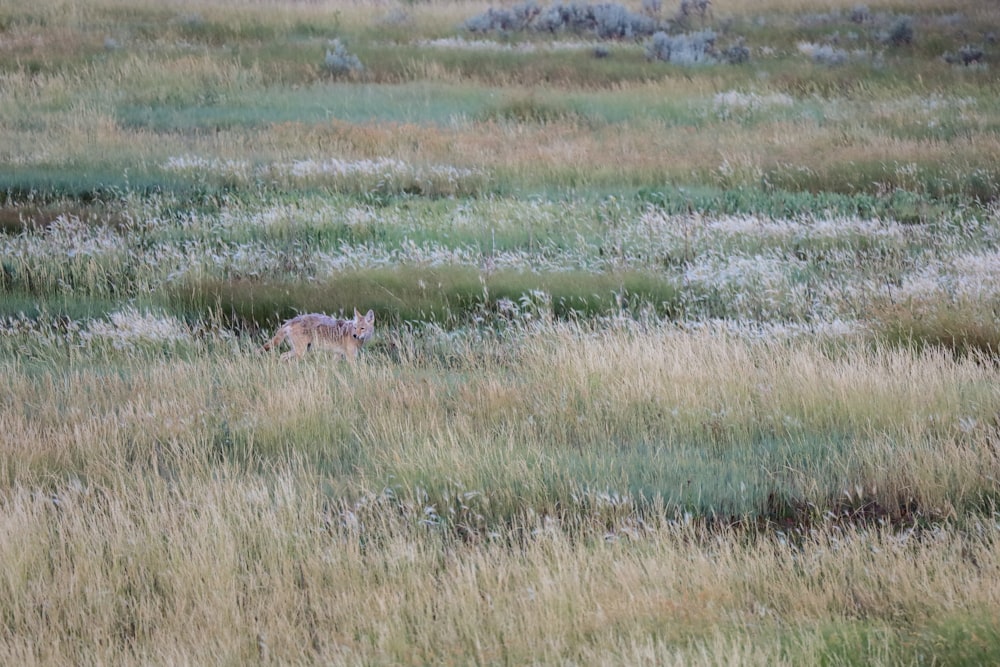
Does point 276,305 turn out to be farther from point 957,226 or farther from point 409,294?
point 957,226

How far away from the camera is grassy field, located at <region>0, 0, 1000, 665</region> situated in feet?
14.0

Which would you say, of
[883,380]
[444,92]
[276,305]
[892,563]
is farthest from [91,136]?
[892,563]

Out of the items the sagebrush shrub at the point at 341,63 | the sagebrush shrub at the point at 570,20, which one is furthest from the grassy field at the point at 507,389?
the sagebrush shrub at the point at 570,20

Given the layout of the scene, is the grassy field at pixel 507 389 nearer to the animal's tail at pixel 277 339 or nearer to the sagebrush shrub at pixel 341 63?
the animal's tail at pixel 277 339

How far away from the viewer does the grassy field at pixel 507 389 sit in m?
4.26

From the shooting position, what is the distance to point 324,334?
26.7 ft

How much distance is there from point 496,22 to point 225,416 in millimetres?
26319

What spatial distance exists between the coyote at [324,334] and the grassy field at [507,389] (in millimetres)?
323

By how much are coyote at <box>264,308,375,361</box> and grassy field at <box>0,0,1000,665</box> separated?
1.06 ft

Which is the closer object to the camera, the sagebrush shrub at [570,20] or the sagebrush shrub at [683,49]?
the sagebrush shrub at [683,49]

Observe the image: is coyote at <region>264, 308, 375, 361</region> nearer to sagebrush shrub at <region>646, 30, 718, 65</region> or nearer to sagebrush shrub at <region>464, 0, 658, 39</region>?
sagebrush shrub at <region>646, 30, 718, 65</region>

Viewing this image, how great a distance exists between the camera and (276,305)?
9828 millimetres

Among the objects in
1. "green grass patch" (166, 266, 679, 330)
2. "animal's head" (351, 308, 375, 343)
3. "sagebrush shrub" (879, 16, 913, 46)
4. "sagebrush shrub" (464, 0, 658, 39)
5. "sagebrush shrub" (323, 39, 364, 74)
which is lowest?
"green grass patch" (166, 266, 679, 330)

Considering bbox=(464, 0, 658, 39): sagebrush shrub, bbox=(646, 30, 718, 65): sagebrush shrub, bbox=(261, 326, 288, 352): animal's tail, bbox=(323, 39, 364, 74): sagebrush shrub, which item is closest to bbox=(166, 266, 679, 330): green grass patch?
bbox=(261, 326, 288, 352): animal's tail
